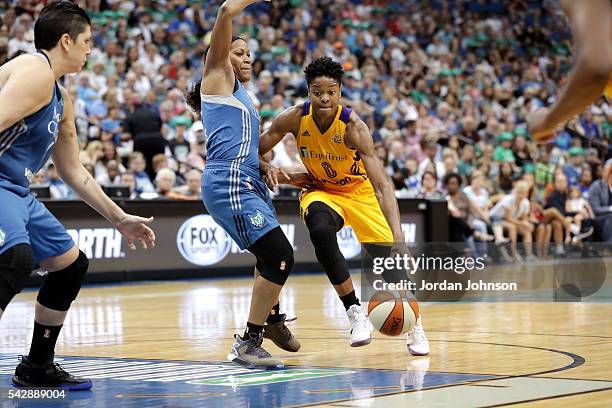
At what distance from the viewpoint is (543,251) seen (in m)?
15.5

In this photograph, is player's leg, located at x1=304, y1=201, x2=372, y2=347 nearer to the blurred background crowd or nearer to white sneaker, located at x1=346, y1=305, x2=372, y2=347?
white sneaker, located at x1=346, y1=305, x2=372, y2=347

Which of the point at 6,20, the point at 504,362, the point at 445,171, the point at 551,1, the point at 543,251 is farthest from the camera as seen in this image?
the point at 551,1

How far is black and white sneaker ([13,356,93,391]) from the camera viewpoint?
19.5 ft

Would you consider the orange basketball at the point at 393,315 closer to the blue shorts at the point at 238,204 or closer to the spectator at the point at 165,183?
the blue shorts at the point at 238,204

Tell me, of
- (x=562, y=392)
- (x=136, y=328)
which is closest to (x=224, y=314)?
(x=136, y=328)

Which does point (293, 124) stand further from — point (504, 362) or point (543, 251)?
point (543, 251)

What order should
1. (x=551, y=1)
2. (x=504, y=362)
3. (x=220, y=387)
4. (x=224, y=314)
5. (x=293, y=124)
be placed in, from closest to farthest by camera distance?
(x=220, y=387) < (x=504, y=362) < (x=293, y=124) < (x=224, y=314) < (x=551, y=1)

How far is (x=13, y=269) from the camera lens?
17.1 feet

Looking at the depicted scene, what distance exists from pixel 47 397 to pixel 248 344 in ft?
5.23

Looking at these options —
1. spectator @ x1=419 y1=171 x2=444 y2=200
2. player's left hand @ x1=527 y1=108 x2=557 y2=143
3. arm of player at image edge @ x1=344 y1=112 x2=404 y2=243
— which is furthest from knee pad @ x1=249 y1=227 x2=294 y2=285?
spectator @ x1=419 y1=171 x2=444 y2=200

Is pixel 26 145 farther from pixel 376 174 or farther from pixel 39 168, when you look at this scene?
pixel 376 174

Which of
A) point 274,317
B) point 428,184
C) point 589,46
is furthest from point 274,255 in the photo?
point 428,184

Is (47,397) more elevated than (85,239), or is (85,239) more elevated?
(85,239)

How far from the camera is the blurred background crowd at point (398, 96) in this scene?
16656mm
